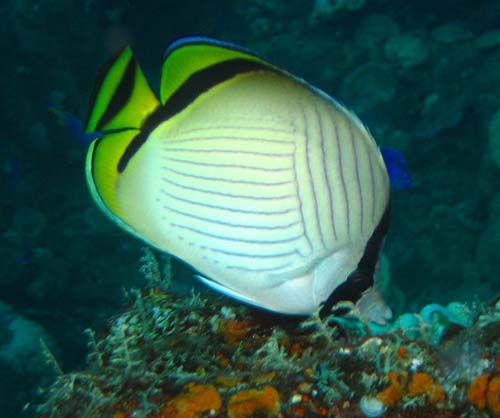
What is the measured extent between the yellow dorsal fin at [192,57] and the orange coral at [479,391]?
1035mm

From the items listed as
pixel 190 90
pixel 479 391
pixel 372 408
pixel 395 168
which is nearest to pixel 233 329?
pixel 372 408

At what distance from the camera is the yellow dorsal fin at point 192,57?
841mm

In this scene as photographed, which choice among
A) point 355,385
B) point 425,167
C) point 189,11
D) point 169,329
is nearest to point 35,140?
point 189,11

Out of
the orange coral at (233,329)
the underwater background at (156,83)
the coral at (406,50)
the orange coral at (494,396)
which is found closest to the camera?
the orange coral at (494,396)

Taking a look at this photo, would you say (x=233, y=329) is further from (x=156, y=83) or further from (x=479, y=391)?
(x=156, y=83)

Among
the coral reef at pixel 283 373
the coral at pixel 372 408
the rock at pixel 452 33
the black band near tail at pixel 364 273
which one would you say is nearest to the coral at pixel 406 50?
the rock at pixel 452 33

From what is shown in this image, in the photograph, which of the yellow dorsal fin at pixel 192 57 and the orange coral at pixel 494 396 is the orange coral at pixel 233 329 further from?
the yellow dorsal fin at pixel 192 57

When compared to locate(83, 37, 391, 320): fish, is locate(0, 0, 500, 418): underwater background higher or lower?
lower

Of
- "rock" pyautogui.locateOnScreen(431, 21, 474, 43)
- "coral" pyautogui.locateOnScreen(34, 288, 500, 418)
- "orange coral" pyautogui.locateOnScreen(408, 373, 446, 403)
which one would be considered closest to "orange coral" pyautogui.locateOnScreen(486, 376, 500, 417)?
"coral" pyautogui.locateOnScreen(34, 288, 500, 418)

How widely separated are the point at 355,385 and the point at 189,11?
7.16 meters

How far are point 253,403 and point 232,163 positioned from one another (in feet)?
2.50

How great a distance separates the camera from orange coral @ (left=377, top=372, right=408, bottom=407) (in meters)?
1.29

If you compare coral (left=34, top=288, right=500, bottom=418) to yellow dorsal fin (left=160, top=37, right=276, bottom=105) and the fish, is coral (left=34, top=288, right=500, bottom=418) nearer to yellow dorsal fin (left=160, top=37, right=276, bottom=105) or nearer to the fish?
the fish

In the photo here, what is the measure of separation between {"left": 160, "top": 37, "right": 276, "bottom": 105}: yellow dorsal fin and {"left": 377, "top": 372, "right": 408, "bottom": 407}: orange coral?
936 mm
